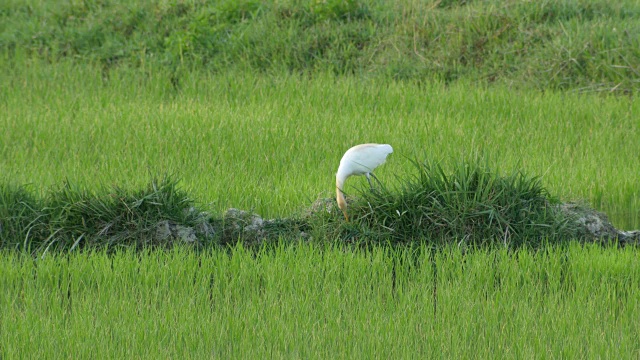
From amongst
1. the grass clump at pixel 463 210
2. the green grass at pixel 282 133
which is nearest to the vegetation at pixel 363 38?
the green grass at pixel 282 133

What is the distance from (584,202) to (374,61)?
4.02m

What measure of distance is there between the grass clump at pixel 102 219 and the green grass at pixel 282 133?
10.0 inches

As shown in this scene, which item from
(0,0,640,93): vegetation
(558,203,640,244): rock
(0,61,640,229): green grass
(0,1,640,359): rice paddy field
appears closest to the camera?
(0,1,640,359): rice paddy field

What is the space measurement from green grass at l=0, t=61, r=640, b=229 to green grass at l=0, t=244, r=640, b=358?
80 centimetres

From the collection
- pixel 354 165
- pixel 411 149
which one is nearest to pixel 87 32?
pixel 411 149

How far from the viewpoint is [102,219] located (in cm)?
491

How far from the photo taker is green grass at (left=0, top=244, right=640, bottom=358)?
143 inches

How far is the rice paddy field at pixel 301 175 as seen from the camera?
12.3ft

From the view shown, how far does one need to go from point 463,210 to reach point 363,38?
4772 mm

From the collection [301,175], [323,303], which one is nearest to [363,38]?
[301,175]

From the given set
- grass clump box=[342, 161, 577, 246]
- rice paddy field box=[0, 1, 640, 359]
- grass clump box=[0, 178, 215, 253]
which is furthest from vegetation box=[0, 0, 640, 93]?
grass clump box=[0, 178, 215, 253]

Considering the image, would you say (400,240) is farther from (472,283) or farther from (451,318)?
(451,318)

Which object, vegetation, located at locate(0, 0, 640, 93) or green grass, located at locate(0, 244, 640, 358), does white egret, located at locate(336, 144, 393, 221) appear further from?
vegetation, located at locate(0, 0, 640, 93)

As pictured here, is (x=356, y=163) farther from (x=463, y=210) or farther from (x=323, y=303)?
(x=323, y=303)
